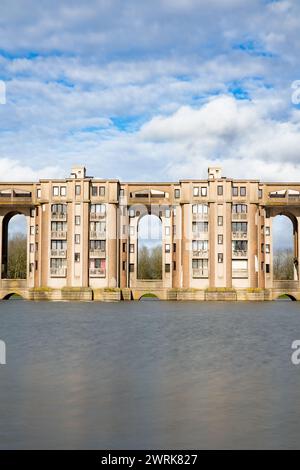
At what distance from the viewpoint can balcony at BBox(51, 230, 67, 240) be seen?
12581cm

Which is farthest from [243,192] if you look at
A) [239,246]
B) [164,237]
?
[164,237]

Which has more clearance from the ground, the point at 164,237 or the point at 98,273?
the point at 164,237

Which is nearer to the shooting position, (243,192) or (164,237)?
(243,192)

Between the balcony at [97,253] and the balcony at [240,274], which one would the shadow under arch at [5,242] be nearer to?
the balcony at [97,253]

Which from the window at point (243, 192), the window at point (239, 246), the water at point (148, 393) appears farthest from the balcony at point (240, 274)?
the water at point (148, 393)

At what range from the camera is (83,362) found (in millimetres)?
33594

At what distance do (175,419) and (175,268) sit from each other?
107 m

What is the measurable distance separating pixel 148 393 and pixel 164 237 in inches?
4178

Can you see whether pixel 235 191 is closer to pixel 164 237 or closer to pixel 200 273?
pixel 164 237

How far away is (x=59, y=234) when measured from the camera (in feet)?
413

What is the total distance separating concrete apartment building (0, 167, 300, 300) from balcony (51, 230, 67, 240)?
205mm

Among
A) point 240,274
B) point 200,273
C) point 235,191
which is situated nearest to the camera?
point 240,274

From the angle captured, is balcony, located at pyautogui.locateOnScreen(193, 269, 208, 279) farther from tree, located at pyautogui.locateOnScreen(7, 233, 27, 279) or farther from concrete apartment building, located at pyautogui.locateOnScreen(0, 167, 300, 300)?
tree, located at pyautogui.locateOnScreen(7, 233, 27, 279)
